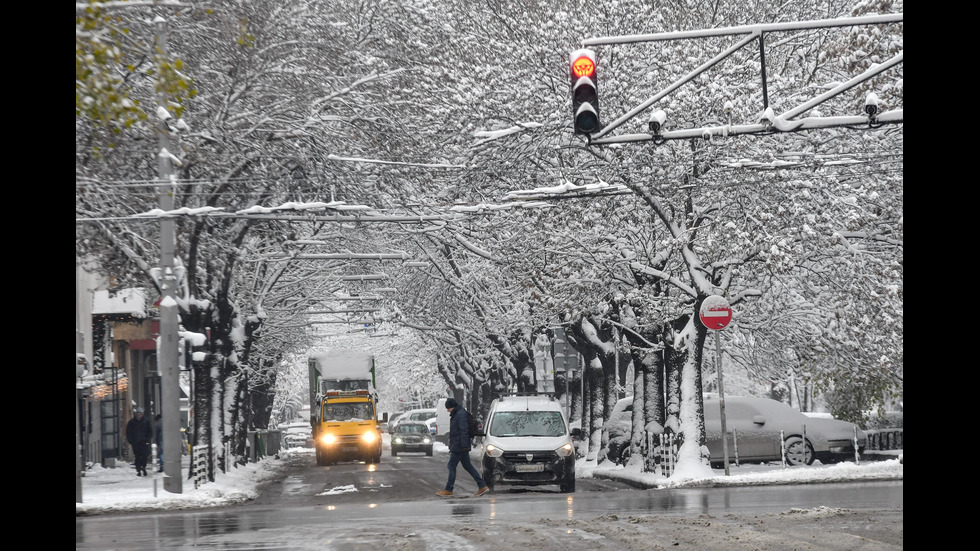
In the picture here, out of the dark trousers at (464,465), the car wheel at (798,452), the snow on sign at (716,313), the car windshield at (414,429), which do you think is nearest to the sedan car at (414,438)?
the car windshield at (414,429)

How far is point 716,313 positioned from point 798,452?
658cm

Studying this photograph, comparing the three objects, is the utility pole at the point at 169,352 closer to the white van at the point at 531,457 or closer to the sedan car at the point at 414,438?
the white van at the point at 531,457

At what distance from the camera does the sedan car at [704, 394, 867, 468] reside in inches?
1115

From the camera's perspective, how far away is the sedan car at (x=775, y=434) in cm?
2833

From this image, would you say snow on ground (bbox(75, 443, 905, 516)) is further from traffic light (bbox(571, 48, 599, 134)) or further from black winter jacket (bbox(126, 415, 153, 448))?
traffic light (bbox(571, 48, 599, 134))

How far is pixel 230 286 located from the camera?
32.0 m

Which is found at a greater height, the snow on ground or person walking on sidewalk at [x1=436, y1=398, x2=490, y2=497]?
person walking on sidewalk at [x1=436, y1=398, x2=490, y2=497]

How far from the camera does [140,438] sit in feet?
109

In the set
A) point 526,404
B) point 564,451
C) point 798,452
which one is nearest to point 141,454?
point 526,404

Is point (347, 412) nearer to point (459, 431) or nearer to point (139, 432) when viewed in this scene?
point (139, 432)

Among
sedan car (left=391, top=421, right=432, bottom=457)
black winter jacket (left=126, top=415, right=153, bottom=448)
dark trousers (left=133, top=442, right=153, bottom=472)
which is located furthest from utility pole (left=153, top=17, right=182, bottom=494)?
sedan car (left=391, top=421, right=432, bottom=457)

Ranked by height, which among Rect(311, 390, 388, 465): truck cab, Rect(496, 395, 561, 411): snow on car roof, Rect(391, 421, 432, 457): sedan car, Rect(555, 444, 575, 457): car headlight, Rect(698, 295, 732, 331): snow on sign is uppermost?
Rect(698, 295, 732, 331): snow on sign

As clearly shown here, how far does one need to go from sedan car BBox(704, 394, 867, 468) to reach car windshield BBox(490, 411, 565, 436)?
16.8 feet

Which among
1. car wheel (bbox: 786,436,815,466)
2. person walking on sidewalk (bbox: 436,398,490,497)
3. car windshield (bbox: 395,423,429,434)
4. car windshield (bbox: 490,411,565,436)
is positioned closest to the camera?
person walking on sidewalk (bbox: 436,398,490,497)
